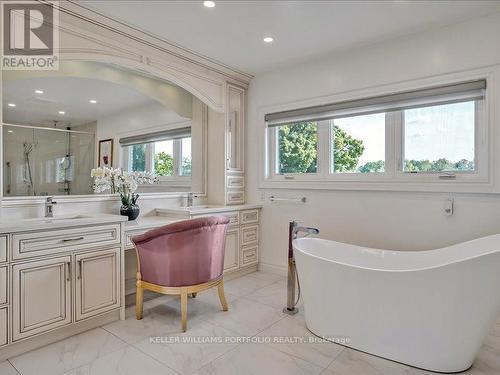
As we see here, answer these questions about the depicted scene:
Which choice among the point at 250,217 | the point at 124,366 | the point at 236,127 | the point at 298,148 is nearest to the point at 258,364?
the point at 124,366

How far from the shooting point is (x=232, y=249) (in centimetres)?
360

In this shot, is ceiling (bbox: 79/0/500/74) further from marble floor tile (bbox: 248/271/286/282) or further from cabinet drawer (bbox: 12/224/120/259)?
marble floor tile (bbox: 248/271/286/282)

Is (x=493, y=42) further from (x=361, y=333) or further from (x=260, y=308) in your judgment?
(x=260, y=308)

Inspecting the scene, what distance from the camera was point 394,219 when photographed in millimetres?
2980

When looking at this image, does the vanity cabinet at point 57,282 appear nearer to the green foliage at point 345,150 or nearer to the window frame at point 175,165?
the window frame at point 175,165

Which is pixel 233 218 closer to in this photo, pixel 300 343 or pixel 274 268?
pixel 274 268

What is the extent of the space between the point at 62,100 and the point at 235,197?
6.85 feet

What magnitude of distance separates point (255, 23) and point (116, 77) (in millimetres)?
1387

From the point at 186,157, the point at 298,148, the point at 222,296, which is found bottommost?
the point at 222,296

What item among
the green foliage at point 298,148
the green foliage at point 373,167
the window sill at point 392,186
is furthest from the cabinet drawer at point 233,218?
the green foliage at point 373,167

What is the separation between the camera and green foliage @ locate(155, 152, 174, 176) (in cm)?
342

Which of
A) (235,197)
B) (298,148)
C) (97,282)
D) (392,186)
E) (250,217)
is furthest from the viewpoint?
(235,197)

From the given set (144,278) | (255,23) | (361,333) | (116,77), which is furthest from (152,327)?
(255,23)

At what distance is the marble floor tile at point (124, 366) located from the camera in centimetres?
183
